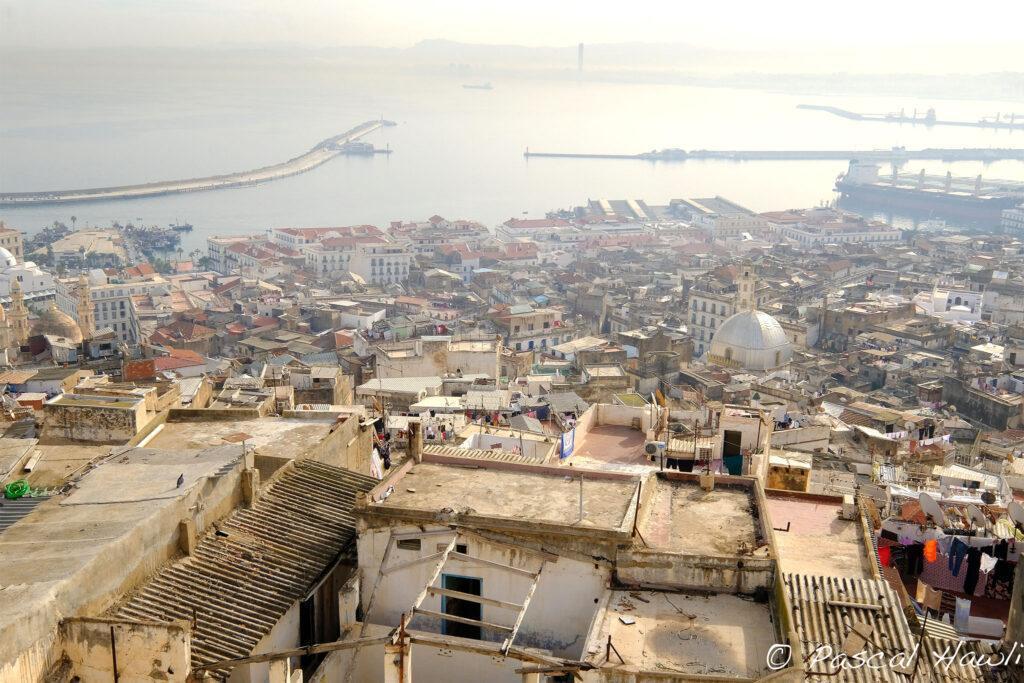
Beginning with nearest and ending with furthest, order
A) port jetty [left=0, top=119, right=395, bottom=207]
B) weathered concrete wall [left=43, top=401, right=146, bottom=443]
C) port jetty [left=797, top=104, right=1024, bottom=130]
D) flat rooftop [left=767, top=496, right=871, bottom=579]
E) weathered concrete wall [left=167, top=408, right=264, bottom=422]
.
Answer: flat rooftop [left=767, top=496, right=871, bottom=579]
weathered concrete wall [left=43, top=401, right=146, bottom=443]
weathered concrete wall [left=167, top=408, right=264, bottom=422]
port jetty [left=0, top=119, right=395, bottom=207]
port jetty [left=797, top=104, right=1024, bottom=130]

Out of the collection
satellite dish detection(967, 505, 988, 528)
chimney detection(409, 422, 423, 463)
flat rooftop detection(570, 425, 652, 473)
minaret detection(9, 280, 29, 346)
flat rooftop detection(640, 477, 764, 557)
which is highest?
chimney detection(409, 422, 423, 463)

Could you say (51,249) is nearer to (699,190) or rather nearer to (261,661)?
(261,661)

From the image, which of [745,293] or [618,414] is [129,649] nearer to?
[618,414]

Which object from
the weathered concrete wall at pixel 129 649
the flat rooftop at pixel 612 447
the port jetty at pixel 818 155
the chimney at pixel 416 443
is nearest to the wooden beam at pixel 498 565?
the chimney at pixel 416 443

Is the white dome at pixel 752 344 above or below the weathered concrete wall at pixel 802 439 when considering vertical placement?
below

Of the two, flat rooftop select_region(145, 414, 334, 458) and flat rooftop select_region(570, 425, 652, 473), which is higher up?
flat rooftop select_region(145, 414, 334, 458)

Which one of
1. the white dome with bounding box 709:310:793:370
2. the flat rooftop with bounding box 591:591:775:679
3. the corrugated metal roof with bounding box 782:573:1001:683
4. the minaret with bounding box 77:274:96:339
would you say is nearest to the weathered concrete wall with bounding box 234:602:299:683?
the flat rooftop with bounding box 591:591:775:679

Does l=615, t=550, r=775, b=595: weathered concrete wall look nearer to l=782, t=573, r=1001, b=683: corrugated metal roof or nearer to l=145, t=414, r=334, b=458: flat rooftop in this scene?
l=782, t=573, r=1001, b=683: corrugated metal roof

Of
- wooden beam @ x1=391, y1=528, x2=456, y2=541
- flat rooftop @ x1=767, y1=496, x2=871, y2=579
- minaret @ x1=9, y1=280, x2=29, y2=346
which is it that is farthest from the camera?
minaret @ x1=9, y1=280, x2=29, y2=346

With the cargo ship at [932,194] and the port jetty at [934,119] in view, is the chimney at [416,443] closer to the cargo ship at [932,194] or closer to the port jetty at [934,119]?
the cargo ship at [932,194]
